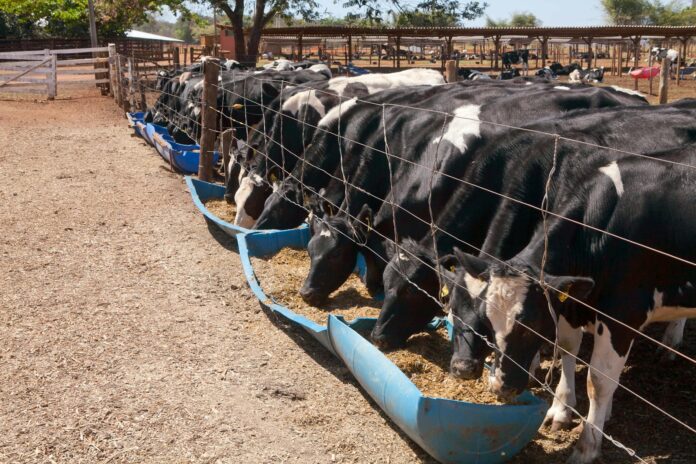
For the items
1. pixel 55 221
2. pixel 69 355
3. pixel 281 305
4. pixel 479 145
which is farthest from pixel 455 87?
pixel 69 355

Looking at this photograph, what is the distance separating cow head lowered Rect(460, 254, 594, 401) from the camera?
4.18 metres

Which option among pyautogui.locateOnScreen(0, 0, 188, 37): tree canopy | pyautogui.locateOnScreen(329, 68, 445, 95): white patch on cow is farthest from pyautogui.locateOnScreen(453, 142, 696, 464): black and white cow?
pyautogui.locateOnScreen(0, 0, 188, 37): tree canopy

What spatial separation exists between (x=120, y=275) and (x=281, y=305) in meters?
1.90

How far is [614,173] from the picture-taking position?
4.41 m

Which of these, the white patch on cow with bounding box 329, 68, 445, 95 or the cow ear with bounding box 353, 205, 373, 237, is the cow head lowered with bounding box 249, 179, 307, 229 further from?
the white patch on cow with bounding box 329, 68, 445, 95

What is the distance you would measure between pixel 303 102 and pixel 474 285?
5739mm

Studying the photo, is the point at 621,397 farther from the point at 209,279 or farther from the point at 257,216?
the point at 257,216

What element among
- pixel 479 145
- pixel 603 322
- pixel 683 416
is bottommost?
pixel 683 416

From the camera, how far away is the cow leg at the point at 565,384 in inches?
185

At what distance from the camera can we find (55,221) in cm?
915

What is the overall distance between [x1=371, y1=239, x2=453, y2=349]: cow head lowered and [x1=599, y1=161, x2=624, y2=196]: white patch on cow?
1402 millimetres

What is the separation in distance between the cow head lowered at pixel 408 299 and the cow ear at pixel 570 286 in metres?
1.35

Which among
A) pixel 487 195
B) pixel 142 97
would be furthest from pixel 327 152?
pixel 142 97

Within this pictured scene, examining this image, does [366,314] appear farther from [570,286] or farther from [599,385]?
[570,286]
